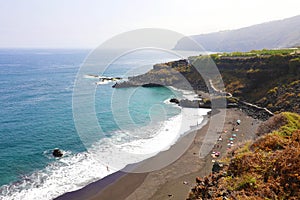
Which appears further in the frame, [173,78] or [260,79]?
[173,78]

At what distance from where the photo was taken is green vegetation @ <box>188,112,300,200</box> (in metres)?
11.0

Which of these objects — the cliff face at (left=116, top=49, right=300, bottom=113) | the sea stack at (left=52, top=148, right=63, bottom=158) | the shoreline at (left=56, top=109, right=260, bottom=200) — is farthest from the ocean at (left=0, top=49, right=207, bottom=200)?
the cliff face at (left=116, top=49, right=300, bottom=113)

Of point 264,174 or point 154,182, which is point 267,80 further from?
point 264,174

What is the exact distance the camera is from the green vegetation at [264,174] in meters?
11.0

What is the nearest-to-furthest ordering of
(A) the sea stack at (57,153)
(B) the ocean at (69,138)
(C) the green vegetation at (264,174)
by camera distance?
(C) the green vegetation at (264,174), (B) the ocean at (69,138), (A) the sea stack at (57,153)

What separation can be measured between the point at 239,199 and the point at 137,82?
6565 cm

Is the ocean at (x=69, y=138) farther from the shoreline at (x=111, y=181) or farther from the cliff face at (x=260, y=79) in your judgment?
the cliff face at (x=260, y=79)

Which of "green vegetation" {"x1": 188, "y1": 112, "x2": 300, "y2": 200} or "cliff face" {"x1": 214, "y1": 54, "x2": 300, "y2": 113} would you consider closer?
"green vegetation" {"x1": 188, "y1": 112, "x2": 300, "y2": 200}

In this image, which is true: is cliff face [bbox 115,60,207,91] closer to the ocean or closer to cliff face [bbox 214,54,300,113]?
cliff face [bbox 214,54,300,113]

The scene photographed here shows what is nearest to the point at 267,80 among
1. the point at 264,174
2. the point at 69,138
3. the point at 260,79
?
the point at 260,79

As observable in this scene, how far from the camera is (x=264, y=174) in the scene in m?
12.4

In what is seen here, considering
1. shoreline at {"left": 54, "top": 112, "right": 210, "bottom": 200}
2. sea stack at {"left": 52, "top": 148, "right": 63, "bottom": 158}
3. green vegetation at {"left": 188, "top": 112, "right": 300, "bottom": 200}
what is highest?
green vegetation at {"left": 188, "top": 112, "right": 300, "bottom": 200}

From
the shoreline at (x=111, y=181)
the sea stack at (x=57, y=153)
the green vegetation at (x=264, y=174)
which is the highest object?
the green vegetation at (x=264, y=174)

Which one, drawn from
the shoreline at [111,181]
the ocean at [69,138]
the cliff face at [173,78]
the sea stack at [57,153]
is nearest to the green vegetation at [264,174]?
the shoreline at [111,181]
